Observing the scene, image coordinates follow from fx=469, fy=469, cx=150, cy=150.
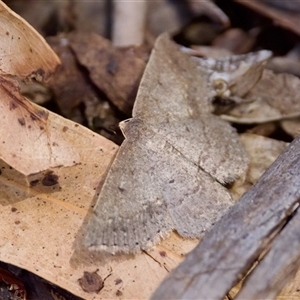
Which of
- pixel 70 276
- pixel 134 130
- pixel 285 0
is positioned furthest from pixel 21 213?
pixel 285 0

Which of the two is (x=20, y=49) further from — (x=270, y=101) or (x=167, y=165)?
(x=270, y=101)

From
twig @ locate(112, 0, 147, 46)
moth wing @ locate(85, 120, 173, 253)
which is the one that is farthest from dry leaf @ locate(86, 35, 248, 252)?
twig @ locate(112, 0, 147, 46)

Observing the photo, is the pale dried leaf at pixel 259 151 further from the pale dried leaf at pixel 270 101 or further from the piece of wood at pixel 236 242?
the piece of wood at pixel 236 242

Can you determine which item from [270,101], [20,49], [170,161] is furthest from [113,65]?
[270,101]

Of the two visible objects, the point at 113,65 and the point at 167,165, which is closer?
the point at 167,165

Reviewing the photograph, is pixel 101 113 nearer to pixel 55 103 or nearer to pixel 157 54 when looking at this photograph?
pixel 55 103

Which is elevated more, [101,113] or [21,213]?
[101,113]
